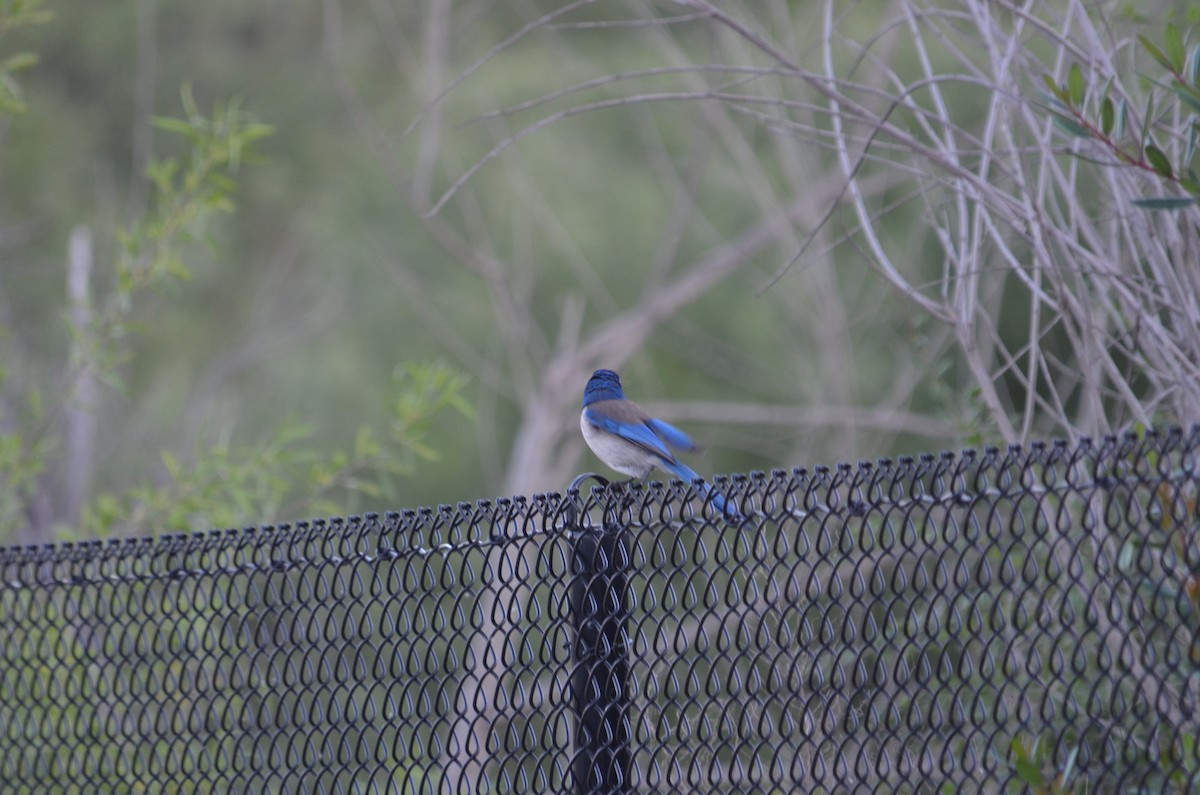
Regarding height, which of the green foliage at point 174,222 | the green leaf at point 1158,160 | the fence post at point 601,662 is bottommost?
the fence post at point 601,662

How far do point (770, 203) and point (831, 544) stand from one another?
158 inches

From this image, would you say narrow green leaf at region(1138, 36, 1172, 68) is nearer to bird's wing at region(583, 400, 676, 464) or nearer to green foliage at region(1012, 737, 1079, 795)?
green foliage at region(1012, 737, 1079, 795)

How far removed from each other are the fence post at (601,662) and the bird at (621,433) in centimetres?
114

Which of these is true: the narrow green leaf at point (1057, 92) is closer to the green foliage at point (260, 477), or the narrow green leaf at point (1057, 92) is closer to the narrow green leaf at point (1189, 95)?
the narrow green leaf at point (1189, 95)

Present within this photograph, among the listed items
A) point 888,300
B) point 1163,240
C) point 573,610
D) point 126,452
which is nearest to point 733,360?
point 888,300

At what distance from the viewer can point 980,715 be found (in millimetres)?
2318

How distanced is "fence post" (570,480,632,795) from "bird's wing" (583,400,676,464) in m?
1.25

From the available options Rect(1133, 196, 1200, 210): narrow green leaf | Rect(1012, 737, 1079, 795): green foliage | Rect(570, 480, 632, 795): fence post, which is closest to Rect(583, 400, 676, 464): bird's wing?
Rect(570, 480, 632, 795): fence post

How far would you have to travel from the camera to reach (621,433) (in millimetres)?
4098

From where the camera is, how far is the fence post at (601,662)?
2.53 m

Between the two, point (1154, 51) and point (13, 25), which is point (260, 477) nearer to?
point (13, 25)

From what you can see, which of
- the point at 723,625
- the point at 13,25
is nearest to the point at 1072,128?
the point at 723,625

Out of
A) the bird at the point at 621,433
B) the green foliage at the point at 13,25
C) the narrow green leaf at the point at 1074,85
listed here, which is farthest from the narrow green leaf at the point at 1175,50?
the green foliage at the point at 13,25

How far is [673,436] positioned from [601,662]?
0.94 meters
